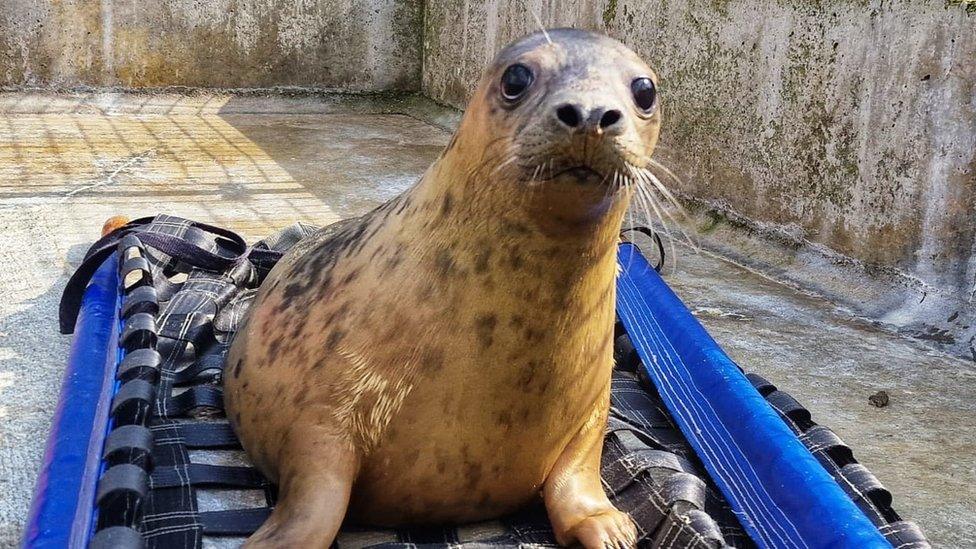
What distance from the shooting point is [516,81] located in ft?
5.53

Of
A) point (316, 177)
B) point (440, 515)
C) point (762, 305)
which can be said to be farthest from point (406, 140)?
point (440, 515)

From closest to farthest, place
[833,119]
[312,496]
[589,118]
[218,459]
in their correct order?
[589,118] → [312,496] → [218,459] → [833,119]

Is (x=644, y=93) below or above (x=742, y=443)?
above

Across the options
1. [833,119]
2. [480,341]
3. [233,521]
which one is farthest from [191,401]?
[833,119]

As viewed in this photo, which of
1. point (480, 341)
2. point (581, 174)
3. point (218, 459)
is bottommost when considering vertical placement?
point (218, 459)

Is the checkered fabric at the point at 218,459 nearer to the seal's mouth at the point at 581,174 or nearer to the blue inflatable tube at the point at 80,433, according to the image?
the blue inflatable tube at the point at 80,433

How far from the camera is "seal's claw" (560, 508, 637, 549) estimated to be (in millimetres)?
1864

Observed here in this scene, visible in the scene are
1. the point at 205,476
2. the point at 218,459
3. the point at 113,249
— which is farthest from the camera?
the point at 113,249

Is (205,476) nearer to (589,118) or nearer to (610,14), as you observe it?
(589,118)

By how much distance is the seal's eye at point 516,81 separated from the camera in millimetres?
1679

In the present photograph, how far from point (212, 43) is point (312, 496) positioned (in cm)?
717

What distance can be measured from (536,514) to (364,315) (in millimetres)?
505

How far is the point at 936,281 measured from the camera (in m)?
3.88

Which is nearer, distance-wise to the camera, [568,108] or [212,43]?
[568,108]
